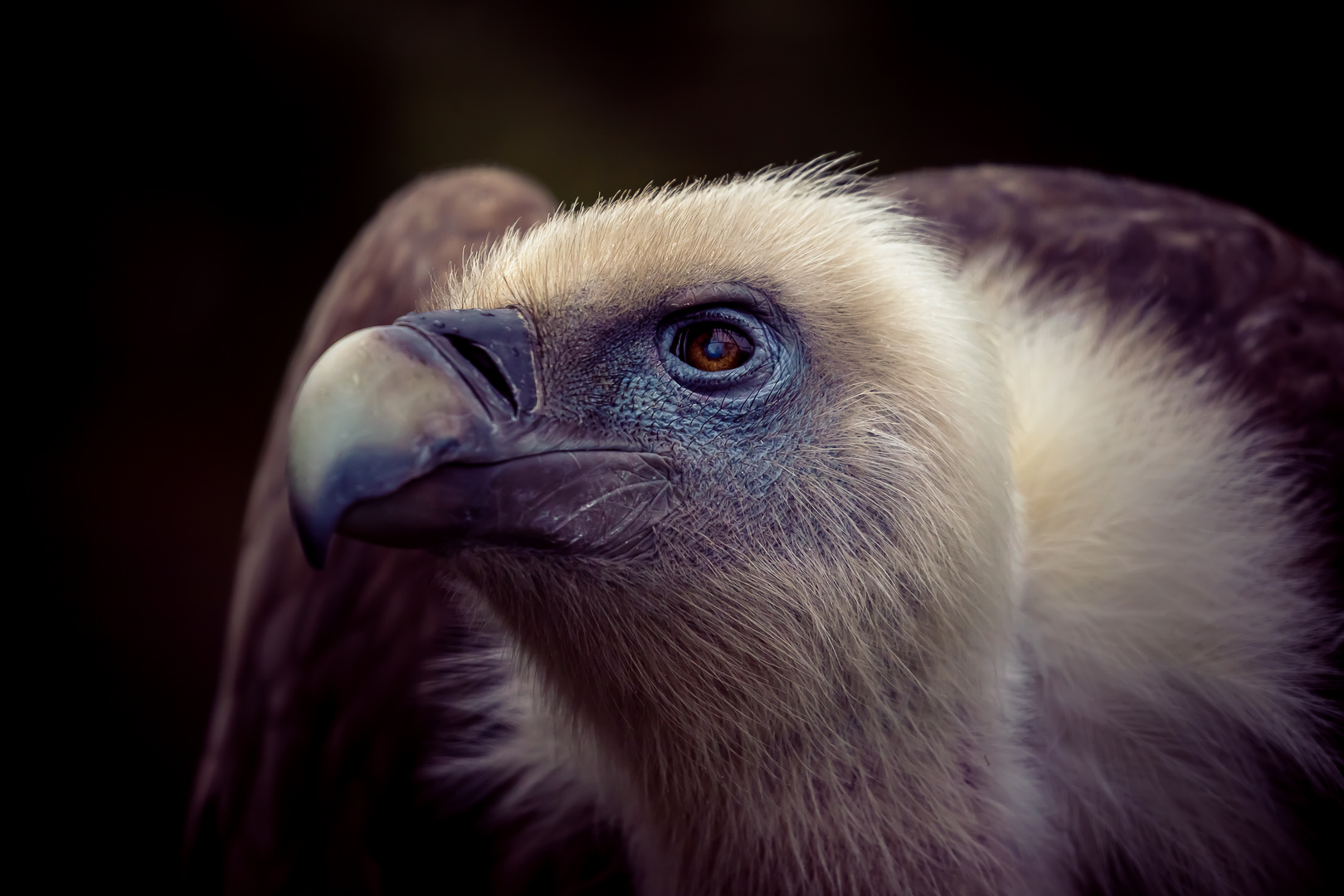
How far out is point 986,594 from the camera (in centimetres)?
92

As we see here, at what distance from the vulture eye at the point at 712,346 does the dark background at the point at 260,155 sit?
1.90 metres

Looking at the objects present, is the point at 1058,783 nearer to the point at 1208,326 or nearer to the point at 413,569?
the point at 1208,326

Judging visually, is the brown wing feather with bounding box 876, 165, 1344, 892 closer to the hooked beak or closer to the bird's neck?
the bird's neck

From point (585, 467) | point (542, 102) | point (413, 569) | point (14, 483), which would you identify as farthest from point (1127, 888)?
point (14, 483)

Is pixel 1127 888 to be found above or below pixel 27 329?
below

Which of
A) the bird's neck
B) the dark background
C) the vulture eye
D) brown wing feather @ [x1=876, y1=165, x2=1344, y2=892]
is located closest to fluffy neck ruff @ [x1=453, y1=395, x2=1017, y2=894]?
the bird's neck

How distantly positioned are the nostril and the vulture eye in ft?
0.51

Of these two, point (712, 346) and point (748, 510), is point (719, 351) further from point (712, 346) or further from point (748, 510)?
point (748, 510)

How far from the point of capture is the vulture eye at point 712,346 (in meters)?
0.89

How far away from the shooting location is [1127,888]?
110cm

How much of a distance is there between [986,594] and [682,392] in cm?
34

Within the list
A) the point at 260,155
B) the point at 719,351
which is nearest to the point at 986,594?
the point at 719,351

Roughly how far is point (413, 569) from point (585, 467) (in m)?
0.74

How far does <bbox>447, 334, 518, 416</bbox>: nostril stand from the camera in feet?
2.72
